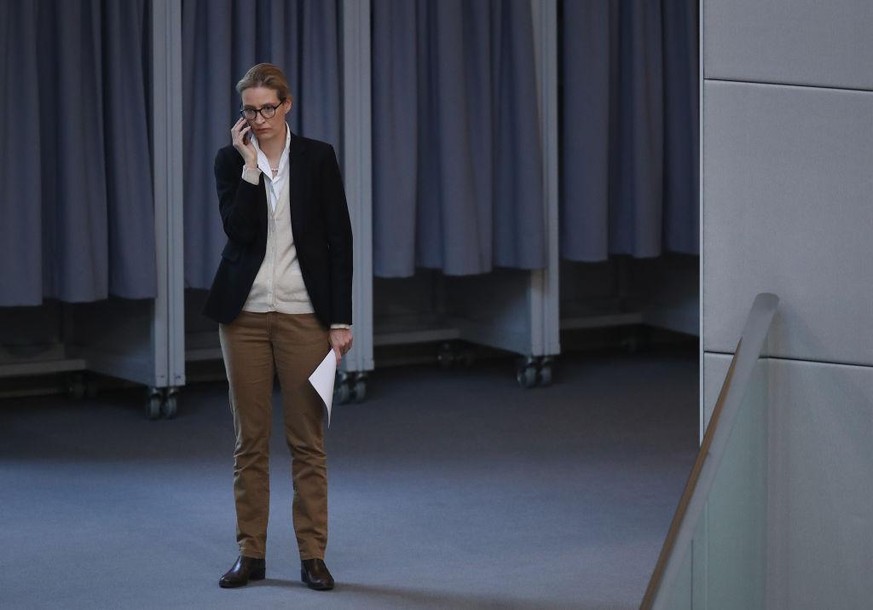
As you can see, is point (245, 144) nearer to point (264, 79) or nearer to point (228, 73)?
point (264, 79)

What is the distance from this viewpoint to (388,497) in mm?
5004

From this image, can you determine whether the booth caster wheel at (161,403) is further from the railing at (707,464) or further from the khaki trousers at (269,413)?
the railing at (707,464)

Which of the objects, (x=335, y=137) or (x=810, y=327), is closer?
(x=810, y=327)

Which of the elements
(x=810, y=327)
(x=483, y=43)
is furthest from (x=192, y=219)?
(x=810, y=327)

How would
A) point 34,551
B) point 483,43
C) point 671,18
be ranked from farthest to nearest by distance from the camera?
1. point 671,18
2. point 483,43
3. point 34,551

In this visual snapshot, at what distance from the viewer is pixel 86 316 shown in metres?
6.61

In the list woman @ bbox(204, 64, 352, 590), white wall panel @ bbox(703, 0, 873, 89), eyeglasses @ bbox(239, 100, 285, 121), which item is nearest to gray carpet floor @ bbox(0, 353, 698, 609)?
woman @ bbox(204, 64, 352, 590)

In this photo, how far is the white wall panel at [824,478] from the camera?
325cm

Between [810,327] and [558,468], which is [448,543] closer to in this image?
[558,468]

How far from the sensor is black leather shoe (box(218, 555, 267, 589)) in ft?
13.1

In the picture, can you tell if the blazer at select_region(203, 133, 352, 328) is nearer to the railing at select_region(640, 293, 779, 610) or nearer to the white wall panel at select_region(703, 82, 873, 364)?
the white wall panel at select_region(703, 82, 873, 364)

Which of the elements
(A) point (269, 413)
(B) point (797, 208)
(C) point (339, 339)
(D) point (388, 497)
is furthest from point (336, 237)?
(D) point (388, 497)

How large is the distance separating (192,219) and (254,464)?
2468 millimetres

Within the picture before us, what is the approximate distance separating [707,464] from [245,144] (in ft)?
6.28
